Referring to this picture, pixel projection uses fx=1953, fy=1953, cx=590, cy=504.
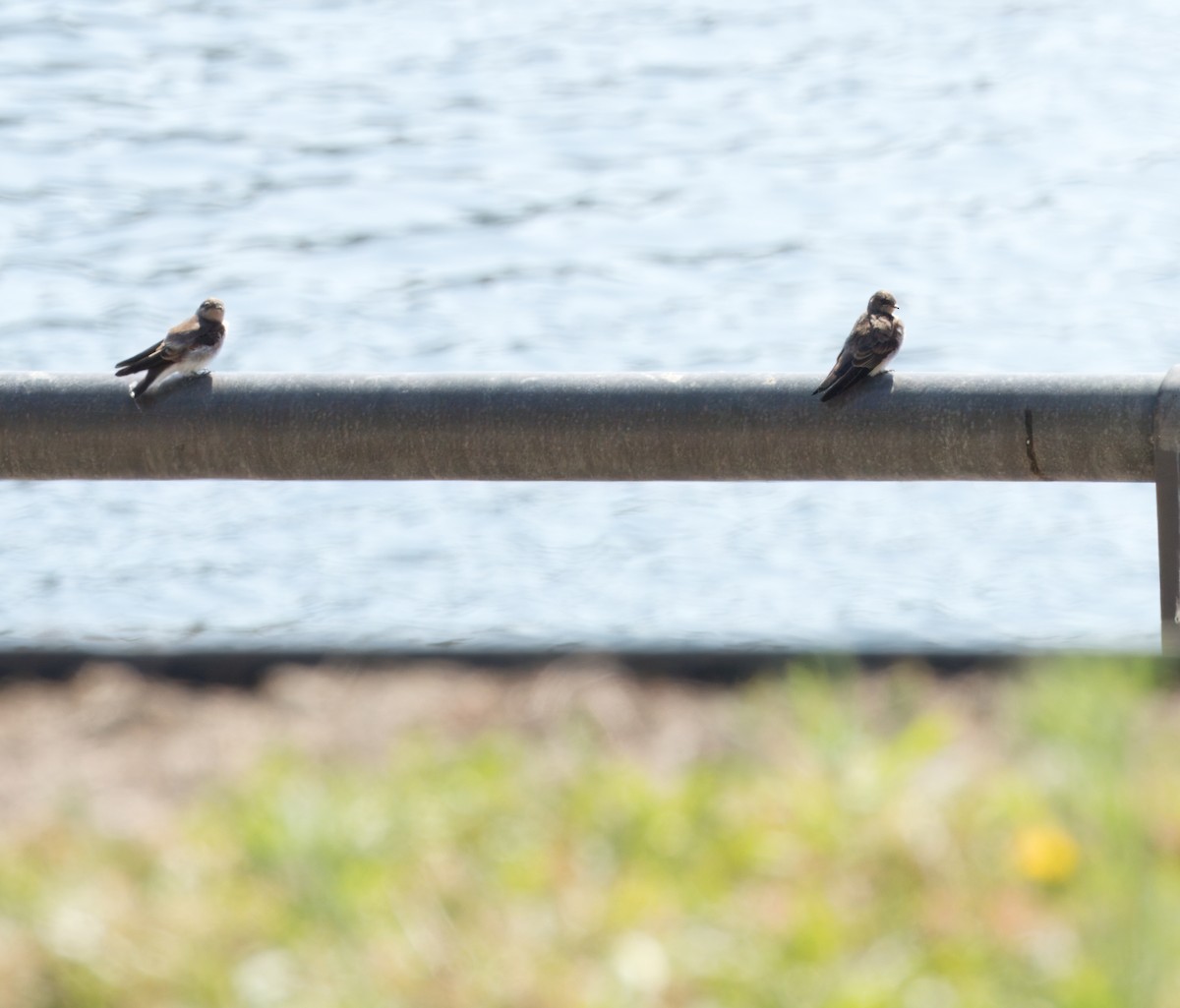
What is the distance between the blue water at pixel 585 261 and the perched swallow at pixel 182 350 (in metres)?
0.65

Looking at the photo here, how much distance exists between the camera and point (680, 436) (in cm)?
337

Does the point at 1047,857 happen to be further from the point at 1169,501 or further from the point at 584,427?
the point at 584,427

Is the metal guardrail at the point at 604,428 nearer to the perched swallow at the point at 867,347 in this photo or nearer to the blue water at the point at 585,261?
the perched swallow at the point at 867,347

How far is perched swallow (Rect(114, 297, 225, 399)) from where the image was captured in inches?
147

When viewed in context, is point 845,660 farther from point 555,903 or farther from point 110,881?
point 110,881

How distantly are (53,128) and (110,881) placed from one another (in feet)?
45.0

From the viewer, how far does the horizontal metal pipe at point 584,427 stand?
131 inches

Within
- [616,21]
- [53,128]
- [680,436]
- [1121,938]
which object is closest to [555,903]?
[680,436]

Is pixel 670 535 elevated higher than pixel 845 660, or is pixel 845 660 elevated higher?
pixel 845 660

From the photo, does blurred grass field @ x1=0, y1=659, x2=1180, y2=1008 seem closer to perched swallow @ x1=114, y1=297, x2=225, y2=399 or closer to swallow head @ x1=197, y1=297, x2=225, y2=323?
perched swallow @ x1=114, y1=297, x2=225, y2=399

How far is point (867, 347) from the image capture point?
4.07 m

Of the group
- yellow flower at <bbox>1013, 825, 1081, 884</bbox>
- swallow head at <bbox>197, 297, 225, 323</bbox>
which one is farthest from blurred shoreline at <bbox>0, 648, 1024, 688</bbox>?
swallow head at <bbox>197, 297, 225, 323</bbox>

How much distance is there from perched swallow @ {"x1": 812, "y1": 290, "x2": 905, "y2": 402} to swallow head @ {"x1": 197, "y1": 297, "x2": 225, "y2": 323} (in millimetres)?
1761

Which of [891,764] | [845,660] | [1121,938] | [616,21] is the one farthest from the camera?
[616,21]
